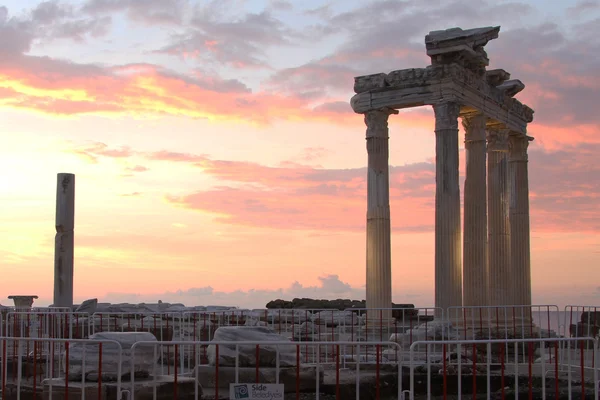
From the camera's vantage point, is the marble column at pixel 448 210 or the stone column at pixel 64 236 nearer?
the stone column at pixel 64 236

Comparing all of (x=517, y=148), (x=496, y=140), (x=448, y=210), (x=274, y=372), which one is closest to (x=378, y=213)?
→ (x=448, y=210)

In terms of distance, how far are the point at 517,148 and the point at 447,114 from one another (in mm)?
6710

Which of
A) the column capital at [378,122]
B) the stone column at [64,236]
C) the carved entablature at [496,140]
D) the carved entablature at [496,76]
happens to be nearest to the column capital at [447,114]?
the column capital at [378,122]

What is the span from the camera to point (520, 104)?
30.9 metres

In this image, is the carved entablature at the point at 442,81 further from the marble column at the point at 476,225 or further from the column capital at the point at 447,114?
the marble column at the point at 476,225

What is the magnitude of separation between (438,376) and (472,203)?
38.4ft

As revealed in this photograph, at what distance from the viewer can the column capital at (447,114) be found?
2570cm

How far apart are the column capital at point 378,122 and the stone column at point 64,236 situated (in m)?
9.36

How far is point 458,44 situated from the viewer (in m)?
25.6

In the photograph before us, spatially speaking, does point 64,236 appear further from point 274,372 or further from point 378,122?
point 274,372

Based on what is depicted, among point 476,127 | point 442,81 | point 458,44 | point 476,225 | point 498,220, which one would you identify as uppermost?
point 458,44

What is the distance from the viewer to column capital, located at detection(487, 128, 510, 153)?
29234 mm

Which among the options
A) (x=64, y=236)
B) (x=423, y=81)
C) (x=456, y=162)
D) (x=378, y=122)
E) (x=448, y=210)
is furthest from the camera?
(x=378, y=122)

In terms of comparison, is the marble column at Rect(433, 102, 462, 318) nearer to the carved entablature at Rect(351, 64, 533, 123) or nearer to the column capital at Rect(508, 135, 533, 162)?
the carved entablature at Rect(351, 64, 533, 123)
